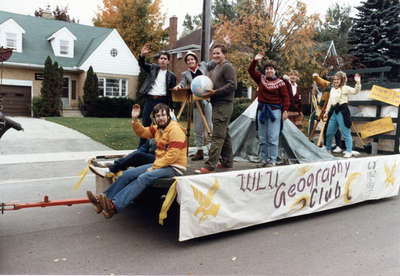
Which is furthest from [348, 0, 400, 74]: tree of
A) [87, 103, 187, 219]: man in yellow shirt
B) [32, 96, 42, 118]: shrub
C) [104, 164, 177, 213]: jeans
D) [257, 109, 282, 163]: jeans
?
[104, 164, 177, 213]: jeans

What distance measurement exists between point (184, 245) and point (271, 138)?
252cm

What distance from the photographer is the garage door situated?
78.0 ft

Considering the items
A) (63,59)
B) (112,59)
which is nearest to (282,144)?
(112,59)

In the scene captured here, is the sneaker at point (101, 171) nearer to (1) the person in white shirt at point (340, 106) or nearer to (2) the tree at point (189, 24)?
(1) the person in white shirt at point (340, 106)

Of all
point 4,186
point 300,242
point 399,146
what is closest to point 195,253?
point 300,242

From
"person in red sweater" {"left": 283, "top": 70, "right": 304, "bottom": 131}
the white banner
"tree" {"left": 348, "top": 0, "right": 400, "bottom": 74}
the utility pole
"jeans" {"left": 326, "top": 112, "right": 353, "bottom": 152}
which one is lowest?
the white banner

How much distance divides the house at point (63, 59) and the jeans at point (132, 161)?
21946 mm

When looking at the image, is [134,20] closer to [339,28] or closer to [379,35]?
[379,35]

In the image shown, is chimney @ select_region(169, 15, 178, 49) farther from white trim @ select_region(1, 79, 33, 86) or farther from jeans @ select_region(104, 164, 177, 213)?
jeans @ select_region(104, 164, 177, 213)

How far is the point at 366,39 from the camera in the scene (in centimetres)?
2794

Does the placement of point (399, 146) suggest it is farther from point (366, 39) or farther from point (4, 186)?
point (366, 39)

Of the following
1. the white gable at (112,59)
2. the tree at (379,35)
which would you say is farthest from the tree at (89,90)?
the tree at (379,35)

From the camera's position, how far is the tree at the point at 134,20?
36.8 metres

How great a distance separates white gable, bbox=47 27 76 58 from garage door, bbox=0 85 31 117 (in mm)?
3845
